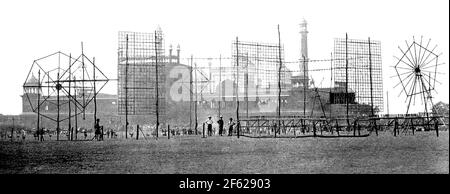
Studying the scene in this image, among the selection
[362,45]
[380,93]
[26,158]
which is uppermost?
[362,45]

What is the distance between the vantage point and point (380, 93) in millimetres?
25172

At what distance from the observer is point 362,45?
25594 mm
